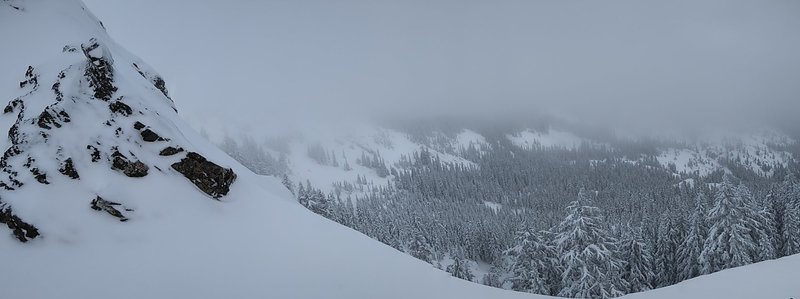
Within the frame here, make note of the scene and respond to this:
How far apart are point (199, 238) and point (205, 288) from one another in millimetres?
2239

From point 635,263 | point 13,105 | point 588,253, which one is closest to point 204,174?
point 13,105

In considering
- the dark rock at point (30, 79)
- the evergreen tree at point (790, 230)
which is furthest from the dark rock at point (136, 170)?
the evergreen tree at point (790, 230)

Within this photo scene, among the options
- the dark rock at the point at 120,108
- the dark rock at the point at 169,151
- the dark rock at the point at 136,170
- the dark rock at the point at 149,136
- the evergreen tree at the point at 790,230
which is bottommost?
Answer: the dark rock at the point at 136,170

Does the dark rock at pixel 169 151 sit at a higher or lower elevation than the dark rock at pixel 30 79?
lower

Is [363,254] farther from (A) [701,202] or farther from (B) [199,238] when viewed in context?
(A) [701,202]

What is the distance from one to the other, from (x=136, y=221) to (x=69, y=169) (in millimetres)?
2812

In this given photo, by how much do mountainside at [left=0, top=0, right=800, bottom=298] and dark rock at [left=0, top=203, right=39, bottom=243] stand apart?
3 centimetres

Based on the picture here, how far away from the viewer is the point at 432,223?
10406 centimetres

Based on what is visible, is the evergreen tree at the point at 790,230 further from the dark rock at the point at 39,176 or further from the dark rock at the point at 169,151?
the dark rock at the point at 39,176

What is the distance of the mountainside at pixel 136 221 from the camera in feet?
34.6

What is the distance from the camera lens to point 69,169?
475 inches

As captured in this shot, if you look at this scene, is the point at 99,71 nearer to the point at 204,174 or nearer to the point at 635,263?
the point at 204,174

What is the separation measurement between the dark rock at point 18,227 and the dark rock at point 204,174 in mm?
4456

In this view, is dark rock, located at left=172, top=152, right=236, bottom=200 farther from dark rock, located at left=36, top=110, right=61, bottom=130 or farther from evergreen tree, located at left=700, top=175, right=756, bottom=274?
evergreen tree, located at left=700, top=175, right=756, bottom=274
